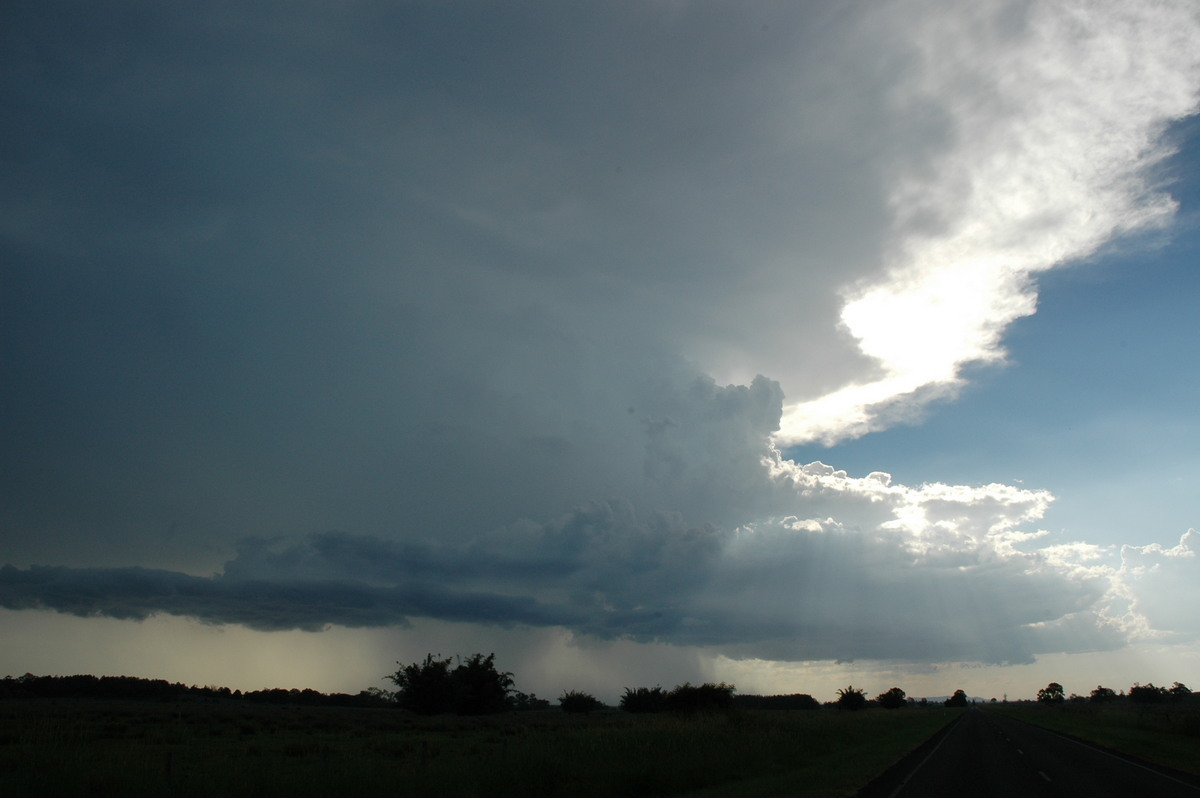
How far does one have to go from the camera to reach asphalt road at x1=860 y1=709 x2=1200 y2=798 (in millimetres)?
19703

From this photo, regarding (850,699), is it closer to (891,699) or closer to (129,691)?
(891,699)

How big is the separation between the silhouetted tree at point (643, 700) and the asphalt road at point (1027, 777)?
179 feet

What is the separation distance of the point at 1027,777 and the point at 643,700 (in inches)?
2776

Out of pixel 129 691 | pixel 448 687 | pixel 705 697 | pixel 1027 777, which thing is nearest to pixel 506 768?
pixel 1027 777

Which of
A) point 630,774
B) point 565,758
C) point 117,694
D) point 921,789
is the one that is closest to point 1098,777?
point 921,789

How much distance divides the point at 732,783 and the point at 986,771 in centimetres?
1095

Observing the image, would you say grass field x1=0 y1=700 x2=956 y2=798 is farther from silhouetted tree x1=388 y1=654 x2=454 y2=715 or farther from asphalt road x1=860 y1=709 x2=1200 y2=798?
silhouetted tree x1=388 y1=654 x2=454 y2=715

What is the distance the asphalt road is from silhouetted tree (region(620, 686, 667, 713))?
54.4 metres

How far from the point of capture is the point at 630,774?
20766mm

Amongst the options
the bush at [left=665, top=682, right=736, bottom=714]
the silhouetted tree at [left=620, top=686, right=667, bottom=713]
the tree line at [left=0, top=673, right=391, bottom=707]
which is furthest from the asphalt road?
the tree line at [left=0, top=673, right=391, bottom=707]

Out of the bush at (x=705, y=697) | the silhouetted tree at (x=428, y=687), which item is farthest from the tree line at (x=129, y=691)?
the bush at (x=705, y=697)

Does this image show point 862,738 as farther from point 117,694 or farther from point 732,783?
point 117,694

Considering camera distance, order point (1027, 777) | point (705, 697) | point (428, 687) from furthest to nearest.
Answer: point (428, 687), point (705, 697), point (1027, 777)

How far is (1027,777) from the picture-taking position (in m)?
24.0
